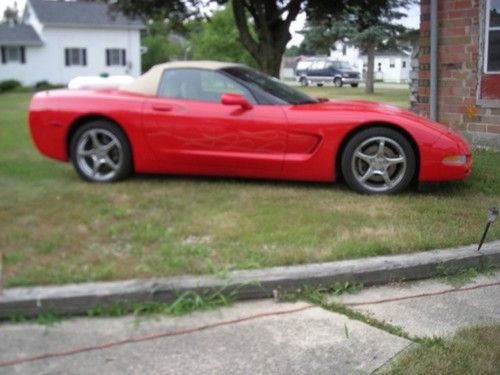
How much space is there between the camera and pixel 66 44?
4391 centimetres

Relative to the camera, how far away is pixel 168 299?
3.67m

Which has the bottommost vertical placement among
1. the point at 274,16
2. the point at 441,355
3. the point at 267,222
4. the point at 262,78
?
the point at 441,355

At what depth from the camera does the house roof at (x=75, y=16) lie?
144 ft

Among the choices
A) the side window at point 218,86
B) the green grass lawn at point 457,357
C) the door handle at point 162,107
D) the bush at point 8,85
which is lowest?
the green grass lawn at point 457,357

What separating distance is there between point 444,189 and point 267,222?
2.06 m

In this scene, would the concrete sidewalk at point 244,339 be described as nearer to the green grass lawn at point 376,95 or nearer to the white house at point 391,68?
the green grass lawn at point 376,95

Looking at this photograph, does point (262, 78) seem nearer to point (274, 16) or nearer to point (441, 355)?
point (441, 355)

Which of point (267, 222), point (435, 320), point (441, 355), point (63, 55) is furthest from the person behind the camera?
point (63, 55)

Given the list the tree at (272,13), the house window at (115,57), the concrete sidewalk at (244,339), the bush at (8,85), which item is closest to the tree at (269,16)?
the tree at (272,13)

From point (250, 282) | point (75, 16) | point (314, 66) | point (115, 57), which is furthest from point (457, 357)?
point (75, 16)

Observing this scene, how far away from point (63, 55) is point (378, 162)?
41294 millimetres

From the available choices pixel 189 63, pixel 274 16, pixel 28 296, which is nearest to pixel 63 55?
pixel 274 16

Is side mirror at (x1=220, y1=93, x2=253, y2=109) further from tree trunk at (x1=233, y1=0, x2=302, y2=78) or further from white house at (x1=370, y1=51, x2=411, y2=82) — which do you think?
white house at (x1=370, y1=51, x2=411, y2=82)

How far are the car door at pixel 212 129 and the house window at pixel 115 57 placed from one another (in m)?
40.9
